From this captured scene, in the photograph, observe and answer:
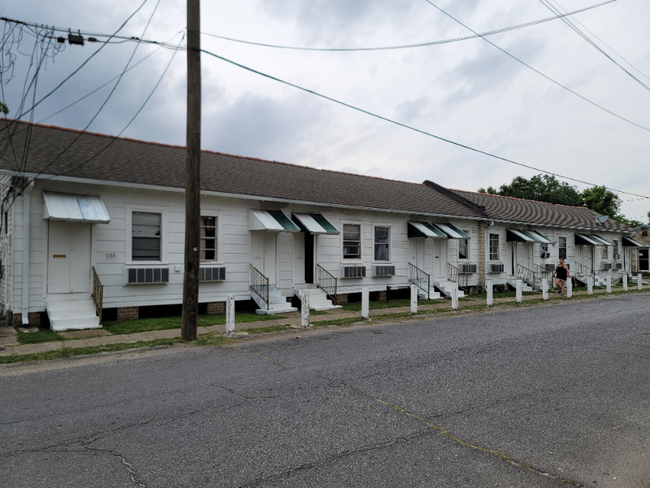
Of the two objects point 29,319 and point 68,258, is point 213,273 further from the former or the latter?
point 29,319

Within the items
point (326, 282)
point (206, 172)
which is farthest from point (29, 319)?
point (326, 282)

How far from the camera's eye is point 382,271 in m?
18.7

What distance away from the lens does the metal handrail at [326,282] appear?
16.8m

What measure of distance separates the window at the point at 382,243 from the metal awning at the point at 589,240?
15841 millimetres

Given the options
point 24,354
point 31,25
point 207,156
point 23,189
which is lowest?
point 24,354

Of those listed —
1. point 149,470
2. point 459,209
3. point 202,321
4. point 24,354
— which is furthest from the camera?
point 459,209

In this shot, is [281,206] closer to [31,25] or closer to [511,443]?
[31,25]

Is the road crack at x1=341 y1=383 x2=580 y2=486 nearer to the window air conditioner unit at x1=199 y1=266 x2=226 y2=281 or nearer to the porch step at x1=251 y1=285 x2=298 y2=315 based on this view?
the porch step at x1=251 y1=285 x2=298 y2=315

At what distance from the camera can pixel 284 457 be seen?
407cm

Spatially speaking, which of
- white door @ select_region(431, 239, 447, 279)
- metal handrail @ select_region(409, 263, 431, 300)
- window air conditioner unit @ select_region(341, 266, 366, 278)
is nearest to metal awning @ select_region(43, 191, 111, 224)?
window air conditioner unit @ select_region(341, 266, 366, 278)

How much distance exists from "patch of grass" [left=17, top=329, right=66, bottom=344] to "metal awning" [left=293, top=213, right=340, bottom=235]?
7.92 meters

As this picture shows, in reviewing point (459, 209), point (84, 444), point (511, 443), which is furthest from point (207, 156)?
point (511, 443)

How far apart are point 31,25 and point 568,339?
13.6m

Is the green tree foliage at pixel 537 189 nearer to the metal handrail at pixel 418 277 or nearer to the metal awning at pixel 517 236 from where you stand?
the metal awning at pixel 517 236
